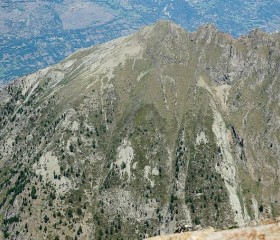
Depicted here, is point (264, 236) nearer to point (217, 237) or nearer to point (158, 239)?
point (217, 237)

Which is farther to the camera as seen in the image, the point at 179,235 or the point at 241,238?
the point at 179,235

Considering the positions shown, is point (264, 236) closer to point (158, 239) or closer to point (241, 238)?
point (241, 238)

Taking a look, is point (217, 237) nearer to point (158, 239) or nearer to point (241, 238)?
point (241, 238)

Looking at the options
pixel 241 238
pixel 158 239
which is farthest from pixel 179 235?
pixel 241 238

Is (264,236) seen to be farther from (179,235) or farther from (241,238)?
(179,235)

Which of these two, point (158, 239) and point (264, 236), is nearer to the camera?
point (264, 236)

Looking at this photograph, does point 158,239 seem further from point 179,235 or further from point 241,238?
point 241,238

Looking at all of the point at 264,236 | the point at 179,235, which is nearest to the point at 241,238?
the point at 264,236
